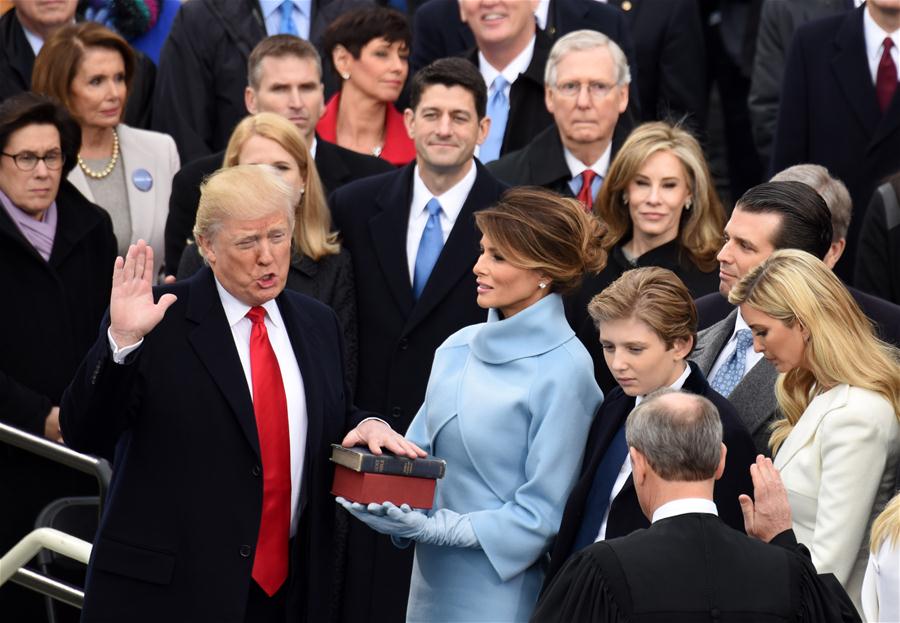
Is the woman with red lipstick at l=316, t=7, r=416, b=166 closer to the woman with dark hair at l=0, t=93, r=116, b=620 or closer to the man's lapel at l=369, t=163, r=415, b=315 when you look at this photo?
the man's lapel at l=369, t=163, r=415, b=315

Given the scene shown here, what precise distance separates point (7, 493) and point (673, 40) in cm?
452

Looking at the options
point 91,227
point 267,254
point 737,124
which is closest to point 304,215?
point 91,227

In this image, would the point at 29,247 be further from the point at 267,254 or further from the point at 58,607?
the point at 267,254

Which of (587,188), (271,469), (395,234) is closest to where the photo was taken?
(271,469)

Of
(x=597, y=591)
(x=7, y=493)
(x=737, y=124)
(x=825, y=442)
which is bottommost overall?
(x=7, y=493)

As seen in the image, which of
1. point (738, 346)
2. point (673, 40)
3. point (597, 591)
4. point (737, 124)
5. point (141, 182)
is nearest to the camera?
point (597, 591)

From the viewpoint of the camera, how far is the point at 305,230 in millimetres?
6734

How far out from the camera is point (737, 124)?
1012 centimetres

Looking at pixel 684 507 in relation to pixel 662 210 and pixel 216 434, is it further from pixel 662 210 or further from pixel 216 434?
pixel 662 210

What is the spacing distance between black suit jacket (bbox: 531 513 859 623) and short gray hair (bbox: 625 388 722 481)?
124 millimetres

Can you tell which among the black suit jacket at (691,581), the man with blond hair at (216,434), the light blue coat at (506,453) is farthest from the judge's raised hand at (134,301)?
the black suit jacket at (691,581)

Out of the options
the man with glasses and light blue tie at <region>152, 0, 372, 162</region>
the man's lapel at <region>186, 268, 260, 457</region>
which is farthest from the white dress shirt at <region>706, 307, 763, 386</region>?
the man with glasses and light blue tie at <region>152, 0, 372, 162</region>

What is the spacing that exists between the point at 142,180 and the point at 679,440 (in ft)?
13.8

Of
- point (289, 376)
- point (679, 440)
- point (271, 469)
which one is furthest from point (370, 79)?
point (679, 440)
